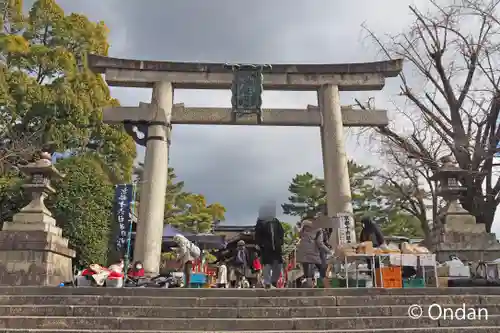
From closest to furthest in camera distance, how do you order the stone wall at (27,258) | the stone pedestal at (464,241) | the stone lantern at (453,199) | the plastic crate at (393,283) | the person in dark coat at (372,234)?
the plastic crate at (393,283), the person in dark coat at (372,234), the stone wall at (27,258), the stone pedestal at (464,241), the stone lantern at (453,199)

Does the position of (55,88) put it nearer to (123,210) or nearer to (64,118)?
(64,118)

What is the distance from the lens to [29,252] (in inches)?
401

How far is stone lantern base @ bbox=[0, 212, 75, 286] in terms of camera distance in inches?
397

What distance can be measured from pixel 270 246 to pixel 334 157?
4952mm

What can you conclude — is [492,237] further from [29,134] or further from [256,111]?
[29,134]

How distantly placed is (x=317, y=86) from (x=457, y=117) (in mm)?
4575

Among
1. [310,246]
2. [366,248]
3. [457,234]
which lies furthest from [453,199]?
[310,246]

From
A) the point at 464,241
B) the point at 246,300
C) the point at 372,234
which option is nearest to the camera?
the point at 246,300

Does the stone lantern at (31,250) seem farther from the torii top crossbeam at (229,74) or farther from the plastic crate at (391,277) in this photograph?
the plastic crate at (391,277)

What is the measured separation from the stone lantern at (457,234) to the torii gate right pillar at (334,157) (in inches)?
93.9

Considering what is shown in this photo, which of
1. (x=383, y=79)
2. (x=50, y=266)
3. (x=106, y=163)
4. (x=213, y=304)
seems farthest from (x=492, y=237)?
(x=106, y=163)

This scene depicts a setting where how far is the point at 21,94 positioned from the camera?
16.2 meters

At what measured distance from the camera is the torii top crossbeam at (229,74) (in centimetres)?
1302

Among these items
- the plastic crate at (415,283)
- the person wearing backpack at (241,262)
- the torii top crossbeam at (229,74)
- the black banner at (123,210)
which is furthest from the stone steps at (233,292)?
the torii top crossbeam at (229,74)
